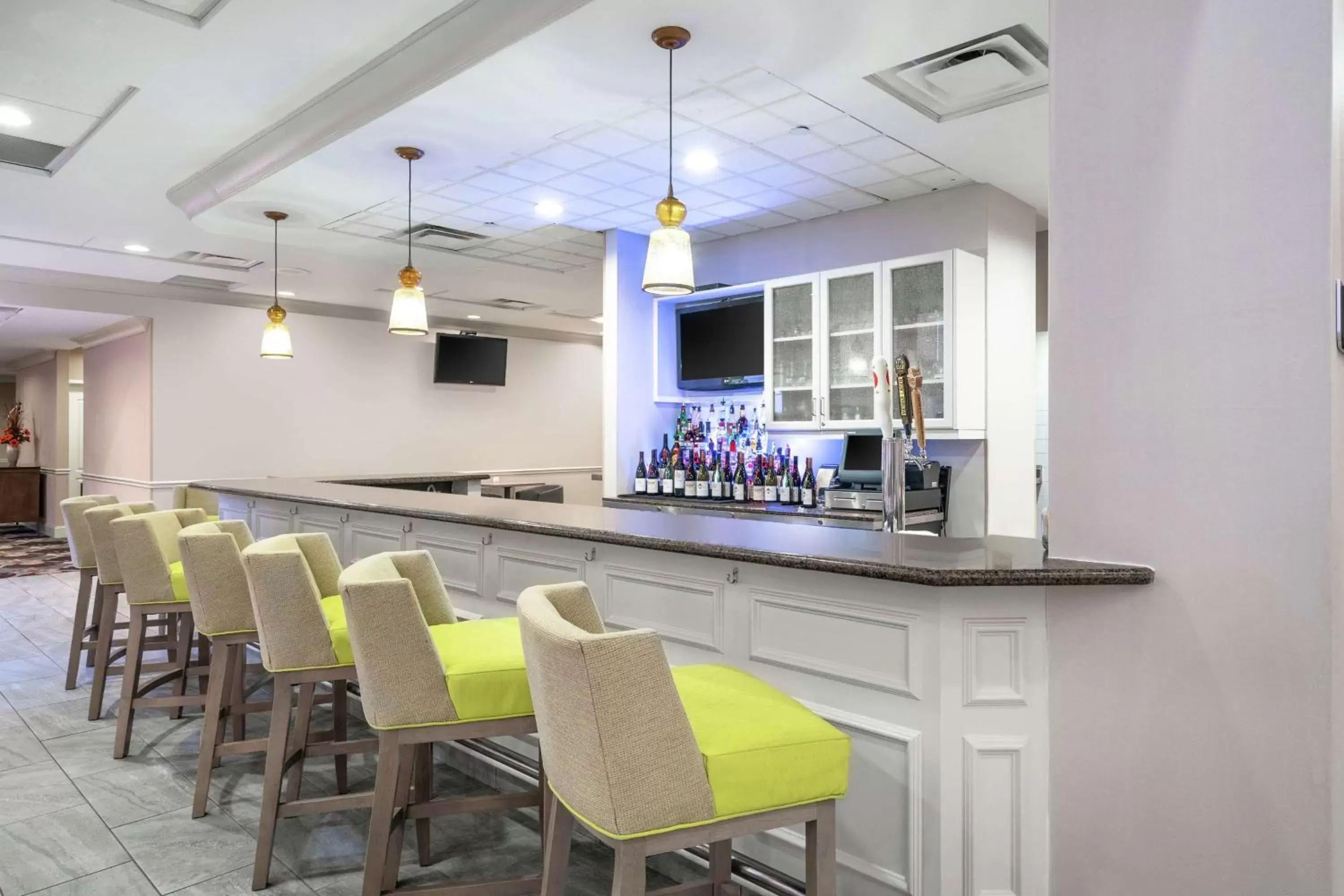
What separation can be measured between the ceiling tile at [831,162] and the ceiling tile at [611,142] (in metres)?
0.81

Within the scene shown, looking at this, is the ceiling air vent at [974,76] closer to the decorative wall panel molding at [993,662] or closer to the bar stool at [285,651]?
the decorative wall panel molding at [993,662]

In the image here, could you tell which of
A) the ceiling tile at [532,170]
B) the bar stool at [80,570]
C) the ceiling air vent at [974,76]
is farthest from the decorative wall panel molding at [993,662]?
the bar stool at [80,570]

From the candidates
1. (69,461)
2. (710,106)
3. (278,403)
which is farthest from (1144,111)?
(69,461)

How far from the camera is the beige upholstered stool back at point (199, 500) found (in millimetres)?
4832

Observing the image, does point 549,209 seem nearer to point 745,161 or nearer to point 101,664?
point 745,161

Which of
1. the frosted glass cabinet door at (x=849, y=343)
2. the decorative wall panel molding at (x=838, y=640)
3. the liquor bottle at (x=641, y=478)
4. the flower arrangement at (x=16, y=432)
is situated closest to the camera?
the decorative wall panel molding at (x=838, y=640)

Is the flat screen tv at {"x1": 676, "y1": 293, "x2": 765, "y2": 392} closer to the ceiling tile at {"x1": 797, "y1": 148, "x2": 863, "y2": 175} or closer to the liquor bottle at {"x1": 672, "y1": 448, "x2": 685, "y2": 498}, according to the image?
the liquor bottle at {"x1": 672, "y1": 448, "x2": 685, "y2": 498}

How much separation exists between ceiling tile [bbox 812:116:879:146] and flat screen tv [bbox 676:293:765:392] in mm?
1339

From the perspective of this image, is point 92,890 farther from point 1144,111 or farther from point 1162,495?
point 1144,111

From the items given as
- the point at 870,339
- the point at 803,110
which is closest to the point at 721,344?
the point at 870,339

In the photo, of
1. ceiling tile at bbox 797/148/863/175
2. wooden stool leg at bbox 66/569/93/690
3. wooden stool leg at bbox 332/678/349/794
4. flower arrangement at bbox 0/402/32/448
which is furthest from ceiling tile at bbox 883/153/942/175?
flower arrangement at bbox 0/402/32/448

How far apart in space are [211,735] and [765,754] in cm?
209

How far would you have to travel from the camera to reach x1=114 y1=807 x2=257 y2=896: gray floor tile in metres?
2.30

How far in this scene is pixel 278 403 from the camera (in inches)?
325
